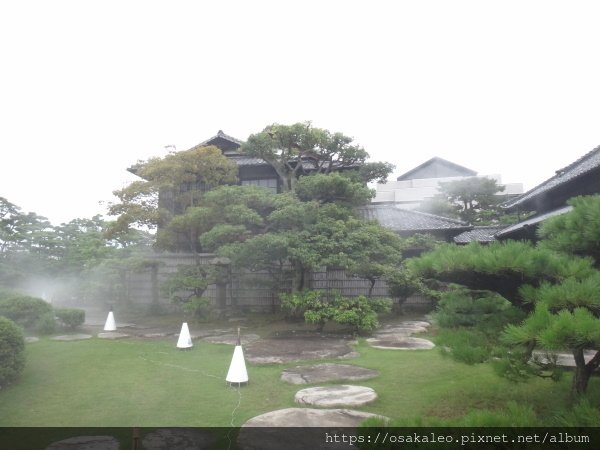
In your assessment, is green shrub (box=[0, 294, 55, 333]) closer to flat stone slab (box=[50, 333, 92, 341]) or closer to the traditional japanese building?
flat stone slab (box=[50, 333, 92, 341])

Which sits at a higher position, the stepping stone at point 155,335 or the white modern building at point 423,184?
Result: the white modern building at point 423,184

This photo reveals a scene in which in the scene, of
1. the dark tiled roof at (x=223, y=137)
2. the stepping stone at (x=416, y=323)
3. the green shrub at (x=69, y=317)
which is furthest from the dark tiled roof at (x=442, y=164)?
the green shrub at (x=69, y=317)

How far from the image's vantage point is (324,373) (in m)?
6.18

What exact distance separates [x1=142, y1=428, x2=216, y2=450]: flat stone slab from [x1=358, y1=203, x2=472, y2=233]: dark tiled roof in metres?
10.5

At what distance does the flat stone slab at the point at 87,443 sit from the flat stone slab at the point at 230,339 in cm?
479

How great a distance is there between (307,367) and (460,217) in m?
20.3

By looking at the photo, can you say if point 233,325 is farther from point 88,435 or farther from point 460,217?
point 460,217

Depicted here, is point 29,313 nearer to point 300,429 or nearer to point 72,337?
point 72,337

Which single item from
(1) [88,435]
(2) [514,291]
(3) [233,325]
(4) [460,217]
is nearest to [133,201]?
(3) [233,325]

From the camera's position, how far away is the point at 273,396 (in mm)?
5184

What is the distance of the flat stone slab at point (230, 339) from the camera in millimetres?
8898

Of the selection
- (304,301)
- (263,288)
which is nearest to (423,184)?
(263,288)

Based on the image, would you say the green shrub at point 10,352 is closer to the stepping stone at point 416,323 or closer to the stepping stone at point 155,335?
the stepping stone at point 155,335

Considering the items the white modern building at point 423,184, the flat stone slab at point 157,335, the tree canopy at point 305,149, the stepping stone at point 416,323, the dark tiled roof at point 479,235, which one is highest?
the white modern building at point 423,184
